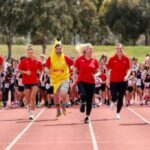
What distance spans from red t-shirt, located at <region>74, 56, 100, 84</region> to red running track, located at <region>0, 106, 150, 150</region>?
1.18 meters

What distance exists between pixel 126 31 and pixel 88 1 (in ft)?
22.2

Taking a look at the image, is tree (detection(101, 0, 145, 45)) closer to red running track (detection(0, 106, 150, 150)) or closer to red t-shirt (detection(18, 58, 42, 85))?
red running track (detection(0, 106, 150, 150))

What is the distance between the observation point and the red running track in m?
12.6

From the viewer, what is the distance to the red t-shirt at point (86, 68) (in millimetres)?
17609

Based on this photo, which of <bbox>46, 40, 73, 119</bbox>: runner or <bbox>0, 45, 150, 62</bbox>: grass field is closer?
<bbox>46, 40, 73, 119</bbox>: runner

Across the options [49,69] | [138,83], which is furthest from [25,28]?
[49,69]

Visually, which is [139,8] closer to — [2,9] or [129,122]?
[2,9]

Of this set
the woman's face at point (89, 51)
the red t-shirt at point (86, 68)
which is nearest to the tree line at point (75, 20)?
the red t-shirt at point (86, 68)

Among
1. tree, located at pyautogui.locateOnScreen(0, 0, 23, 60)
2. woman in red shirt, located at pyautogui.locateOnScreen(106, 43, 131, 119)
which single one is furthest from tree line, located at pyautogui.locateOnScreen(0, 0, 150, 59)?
woman in red shirt, located at pyautogui.locateOnScreen(106, 43, 131, 119)

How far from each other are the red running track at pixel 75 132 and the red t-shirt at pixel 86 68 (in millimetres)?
1179

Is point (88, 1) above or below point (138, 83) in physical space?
above

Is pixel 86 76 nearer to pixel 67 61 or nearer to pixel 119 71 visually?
pixel 67 61

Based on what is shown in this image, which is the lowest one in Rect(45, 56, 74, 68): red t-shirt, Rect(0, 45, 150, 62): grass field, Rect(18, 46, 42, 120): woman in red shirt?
Rect(0, 45, 150, 62): grass field

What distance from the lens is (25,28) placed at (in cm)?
6425
